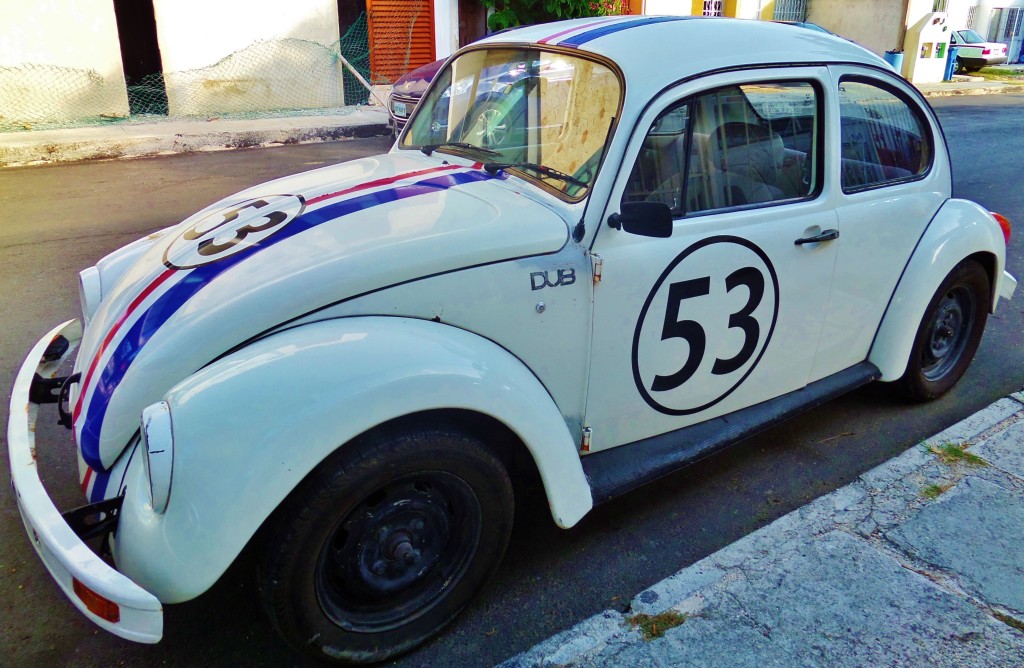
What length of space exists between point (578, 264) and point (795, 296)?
1084 millimetres

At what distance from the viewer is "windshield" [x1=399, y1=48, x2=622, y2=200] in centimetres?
268

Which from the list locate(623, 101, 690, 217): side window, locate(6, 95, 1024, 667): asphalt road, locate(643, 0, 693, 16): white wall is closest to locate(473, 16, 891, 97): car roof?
locate(623, 101, 690, 217): side window

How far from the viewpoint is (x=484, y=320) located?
2365 millimetres

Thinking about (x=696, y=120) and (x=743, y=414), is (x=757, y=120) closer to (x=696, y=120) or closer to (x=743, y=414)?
(x=696, y=120)

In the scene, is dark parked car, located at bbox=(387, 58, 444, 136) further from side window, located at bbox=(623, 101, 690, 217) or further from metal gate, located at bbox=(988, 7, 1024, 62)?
metal gate, located at bbox=(988, 7, 1024, 62)

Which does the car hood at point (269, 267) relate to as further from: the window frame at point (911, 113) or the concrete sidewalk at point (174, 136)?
the concrete sidewalk at point (174, 136)

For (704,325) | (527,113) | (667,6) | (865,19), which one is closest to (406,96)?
(527,113)

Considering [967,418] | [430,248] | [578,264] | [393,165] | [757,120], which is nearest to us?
[430,248]

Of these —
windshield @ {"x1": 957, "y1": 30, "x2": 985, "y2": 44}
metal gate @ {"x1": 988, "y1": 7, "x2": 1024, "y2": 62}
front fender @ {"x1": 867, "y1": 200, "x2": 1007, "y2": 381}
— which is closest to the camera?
front fender @ {"x1": 867, "y1": 200, "x2": 1007, "y2": 381}

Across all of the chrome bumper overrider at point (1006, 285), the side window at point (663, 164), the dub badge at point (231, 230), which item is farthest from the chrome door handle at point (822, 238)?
the dub badge at point (231, 230)

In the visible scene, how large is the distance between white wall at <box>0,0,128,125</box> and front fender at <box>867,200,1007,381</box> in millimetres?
12506

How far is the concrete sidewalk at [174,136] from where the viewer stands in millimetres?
10000

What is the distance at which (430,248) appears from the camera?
2.30 m

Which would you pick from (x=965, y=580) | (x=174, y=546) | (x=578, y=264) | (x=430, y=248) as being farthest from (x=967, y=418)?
(x=174, y=546)
